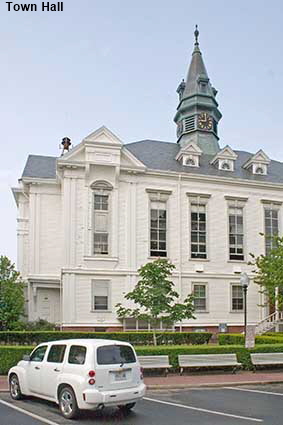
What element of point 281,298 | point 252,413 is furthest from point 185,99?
point 252,413

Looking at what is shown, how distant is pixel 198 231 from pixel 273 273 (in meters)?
6.28

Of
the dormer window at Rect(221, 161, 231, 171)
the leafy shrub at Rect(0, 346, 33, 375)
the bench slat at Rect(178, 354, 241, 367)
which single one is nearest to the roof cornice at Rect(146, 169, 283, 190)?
the dormer window at Rect(221, 161, 231, 171)

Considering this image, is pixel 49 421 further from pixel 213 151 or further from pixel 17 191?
pixel 213 151

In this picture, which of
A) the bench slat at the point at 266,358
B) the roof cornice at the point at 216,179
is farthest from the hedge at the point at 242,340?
the roof cornice at the point at 216,179

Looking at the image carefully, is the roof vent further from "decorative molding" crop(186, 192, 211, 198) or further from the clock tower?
"decorative molding" crop(186, 192, 211, 198)

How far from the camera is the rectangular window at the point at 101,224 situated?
32.2m

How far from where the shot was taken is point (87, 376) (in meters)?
10.4

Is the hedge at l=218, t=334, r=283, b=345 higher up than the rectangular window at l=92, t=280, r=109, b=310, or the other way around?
the rectangular window at l=92, t=280, r=109, b=310

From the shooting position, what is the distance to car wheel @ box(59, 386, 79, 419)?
34.3 ft

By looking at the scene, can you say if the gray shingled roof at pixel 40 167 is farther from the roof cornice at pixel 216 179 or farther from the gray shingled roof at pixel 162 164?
the roof cornice at pixel 216 179

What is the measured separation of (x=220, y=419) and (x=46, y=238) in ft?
79.1

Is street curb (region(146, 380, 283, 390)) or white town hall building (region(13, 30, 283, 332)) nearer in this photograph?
street curb (region(146, 380, 283, 390))

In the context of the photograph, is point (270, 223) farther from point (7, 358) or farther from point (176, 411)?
point (176, 411)

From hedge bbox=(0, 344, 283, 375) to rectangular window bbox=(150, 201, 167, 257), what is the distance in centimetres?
1379
